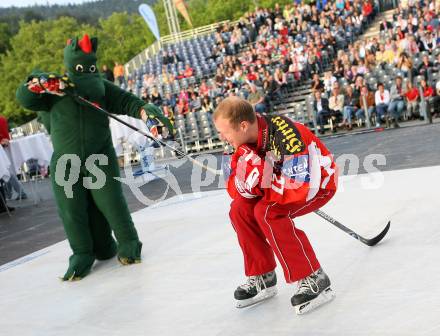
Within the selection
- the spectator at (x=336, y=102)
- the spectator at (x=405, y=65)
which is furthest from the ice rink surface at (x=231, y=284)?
the spectator at (x=336, y=102)

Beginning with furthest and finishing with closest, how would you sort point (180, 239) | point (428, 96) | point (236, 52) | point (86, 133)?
1. point (236, 52)
2. point (428, 96)
3. point (180, 239)
4. point (86, 133)

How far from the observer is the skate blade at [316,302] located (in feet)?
10.0

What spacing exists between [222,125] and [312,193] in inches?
22.4

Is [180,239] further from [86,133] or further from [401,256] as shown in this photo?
[401,256]

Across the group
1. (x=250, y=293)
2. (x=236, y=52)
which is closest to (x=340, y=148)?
(x=250, y=293)

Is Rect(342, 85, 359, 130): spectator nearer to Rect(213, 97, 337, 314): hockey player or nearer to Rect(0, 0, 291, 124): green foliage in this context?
Rect(213, 97, 337, 314): hockey player

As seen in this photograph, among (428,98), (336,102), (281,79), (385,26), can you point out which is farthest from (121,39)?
(428,98)

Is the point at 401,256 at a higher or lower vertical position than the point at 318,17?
lower

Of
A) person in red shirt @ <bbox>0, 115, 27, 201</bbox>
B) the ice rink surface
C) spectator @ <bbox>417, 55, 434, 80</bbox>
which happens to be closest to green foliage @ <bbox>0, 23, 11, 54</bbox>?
person in red shirt @ <bbox>0, 115, 27, 201</bbox>

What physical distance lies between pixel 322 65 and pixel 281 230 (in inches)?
582

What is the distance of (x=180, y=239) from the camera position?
5.41 meters

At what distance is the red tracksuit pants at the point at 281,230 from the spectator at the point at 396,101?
9.83 metres

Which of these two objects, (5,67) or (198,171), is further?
(5,67)

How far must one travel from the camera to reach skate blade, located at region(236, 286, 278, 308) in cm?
333
